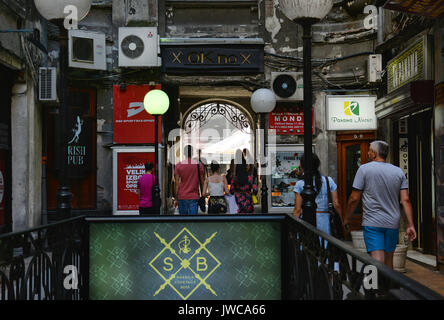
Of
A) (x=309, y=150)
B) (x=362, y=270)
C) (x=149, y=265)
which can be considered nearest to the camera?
(x=362, y=270)

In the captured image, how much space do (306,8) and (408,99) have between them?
415 centimetres

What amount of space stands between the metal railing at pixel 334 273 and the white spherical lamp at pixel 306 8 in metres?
2.54

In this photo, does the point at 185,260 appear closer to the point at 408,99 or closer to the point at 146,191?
the point at 146,191

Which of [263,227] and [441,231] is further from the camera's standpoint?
[441,231]

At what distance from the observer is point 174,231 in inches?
167

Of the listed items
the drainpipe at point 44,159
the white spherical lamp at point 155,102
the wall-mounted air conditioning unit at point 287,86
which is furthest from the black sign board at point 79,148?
the wall-mounted air conditioning unit at point 287,86

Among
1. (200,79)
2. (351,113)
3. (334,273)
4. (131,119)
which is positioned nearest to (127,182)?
(131,119)

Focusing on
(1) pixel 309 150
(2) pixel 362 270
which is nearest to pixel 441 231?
(1) pixel 309 150

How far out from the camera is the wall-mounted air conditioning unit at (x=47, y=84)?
36.3 feet

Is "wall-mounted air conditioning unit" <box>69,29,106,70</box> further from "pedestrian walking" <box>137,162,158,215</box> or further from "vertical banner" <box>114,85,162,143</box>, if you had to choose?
"pedestrian walking" <box>137,162,158,215</box>

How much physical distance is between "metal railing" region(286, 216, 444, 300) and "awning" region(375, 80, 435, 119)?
211 inches

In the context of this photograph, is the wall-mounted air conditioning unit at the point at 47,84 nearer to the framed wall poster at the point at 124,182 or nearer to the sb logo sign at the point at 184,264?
the framed wall poster at the point at 124,182

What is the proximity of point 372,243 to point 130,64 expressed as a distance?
9.10 metres
